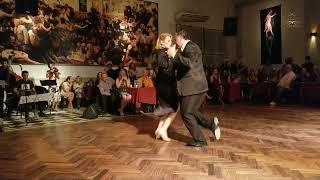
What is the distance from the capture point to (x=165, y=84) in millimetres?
4398

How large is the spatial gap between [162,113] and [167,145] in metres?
0.43

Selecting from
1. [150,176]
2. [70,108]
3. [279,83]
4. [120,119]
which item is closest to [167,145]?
[150,176]

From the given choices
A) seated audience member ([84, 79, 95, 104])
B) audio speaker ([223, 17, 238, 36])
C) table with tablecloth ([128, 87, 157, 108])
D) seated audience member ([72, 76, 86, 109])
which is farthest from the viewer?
audio speaker ([223, 17, 238, 36])

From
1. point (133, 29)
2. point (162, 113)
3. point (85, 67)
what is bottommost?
point (162, 113)

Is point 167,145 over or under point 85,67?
under

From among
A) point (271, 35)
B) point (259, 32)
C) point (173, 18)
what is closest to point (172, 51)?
point (173, 18)

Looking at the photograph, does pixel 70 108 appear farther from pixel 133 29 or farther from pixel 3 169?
pixel 3 169

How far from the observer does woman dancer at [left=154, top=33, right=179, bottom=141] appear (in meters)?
4.19

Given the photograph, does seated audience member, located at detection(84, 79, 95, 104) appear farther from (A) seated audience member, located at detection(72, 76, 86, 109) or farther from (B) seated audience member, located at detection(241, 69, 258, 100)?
(B) seated audience member, located at detection(241, 69, 258, 100)

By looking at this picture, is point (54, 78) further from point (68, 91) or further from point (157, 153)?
point (157, 153)

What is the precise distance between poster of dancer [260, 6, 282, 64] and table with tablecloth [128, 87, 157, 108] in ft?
22.0

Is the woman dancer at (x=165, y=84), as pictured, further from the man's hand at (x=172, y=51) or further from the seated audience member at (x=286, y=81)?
the seated audience member at (x=286, y=81)

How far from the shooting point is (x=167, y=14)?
12.4 m

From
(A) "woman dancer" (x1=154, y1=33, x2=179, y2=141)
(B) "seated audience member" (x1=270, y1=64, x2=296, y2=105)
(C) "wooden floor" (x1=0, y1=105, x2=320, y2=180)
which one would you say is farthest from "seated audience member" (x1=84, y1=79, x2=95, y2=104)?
(A) "woman dancer" (x1=154, y1=33, x2=179, y2=141)
